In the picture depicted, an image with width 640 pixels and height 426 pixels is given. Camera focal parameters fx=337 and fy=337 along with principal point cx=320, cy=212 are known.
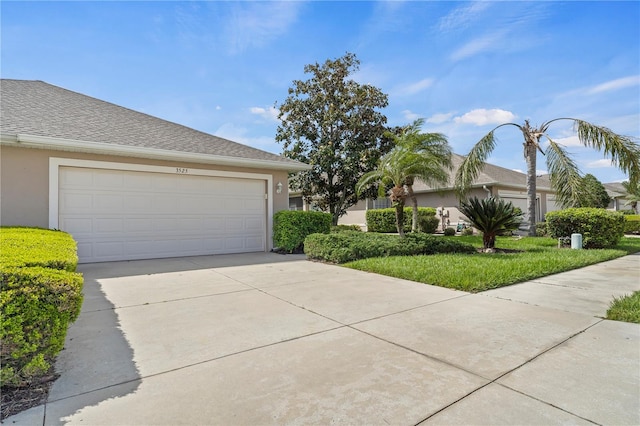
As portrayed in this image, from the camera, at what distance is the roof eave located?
288 inches

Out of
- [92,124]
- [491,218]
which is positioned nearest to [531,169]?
[491,218]

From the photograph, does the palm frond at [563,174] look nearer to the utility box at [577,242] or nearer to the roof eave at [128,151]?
the utility box at [577,242]

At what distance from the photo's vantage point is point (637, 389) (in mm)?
2391

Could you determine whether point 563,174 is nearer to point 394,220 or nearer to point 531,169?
point 531,169

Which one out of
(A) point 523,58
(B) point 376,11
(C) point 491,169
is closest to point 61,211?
(B) point 376,11

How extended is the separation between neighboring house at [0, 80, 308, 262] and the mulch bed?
268 inches

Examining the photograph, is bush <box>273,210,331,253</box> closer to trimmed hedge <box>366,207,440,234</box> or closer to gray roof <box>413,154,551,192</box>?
gray roof <box>413,154,551,192</box>

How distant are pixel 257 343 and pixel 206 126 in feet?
40.1

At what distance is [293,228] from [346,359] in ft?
25.3

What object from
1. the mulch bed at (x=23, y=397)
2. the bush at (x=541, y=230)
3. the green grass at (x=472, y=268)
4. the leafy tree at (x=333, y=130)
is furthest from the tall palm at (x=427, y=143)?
the mulch bed at (x=23, y=397)

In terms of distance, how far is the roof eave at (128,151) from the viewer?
7.32m

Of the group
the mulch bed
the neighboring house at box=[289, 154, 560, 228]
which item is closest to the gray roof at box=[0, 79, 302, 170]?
the mulch bed

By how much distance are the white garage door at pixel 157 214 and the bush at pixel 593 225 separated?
10.1 metres

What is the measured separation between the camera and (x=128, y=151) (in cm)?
845
